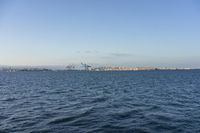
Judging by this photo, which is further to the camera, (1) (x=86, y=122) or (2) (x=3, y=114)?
(2) (x=3, y=114)

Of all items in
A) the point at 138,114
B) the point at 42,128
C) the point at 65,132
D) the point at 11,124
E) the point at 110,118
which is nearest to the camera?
the point at 65,132

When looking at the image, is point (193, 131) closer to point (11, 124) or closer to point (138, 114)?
point (138, 114)

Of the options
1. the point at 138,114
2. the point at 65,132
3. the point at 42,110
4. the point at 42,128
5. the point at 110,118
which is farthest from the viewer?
the point at 42,110

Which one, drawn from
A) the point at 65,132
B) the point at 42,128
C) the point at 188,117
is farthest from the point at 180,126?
the point at 42,128

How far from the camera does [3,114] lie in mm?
25312

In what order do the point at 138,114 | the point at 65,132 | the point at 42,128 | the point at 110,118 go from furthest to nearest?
1. the point at 138,114
2. the point at 110,118
3. the point at 42,128
4. the point at 65,132

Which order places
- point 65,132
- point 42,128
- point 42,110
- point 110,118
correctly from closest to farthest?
point 65,132, point 42,128, point 110,118, point 42,110

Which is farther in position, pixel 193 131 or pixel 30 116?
pixel 30 116

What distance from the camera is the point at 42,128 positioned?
63.8ft

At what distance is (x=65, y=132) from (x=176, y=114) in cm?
1232

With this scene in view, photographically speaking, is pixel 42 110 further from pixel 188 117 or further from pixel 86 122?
pixel 188 117

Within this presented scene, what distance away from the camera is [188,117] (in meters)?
23.8

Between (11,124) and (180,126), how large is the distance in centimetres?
1382

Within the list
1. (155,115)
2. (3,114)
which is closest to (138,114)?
(155,115)
